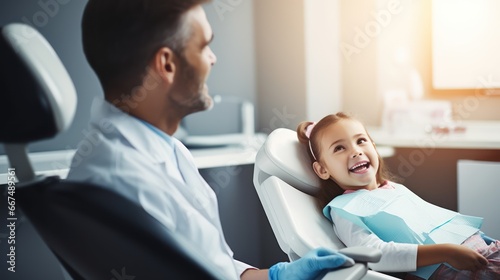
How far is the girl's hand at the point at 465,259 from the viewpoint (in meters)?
1.32

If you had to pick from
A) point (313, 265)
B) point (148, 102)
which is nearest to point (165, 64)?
point (148, 102)

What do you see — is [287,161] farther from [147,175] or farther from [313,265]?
[147,175]

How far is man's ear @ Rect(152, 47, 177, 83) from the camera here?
895 millimetres

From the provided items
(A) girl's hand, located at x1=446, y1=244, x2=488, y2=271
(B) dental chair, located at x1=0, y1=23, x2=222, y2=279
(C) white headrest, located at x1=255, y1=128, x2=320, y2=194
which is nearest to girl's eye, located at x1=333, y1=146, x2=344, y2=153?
(C) white headrest, located at x1=255, y1=128, x2=320, y2=194

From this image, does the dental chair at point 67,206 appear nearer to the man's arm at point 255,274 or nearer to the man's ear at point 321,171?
the man's arm at point 255,274

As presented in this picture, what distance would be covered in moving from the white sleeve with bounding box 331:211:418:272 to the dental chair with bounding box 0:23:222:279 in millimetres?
630

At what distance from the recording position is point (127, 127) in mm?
896

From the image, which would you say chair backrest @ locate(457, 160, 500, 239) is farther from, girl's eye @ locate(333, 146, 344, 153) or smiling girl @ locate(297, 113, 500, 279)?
girl's eye @ locate(333, 146, 344, 153)

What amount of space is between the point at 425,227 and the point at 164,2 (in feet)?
2.98

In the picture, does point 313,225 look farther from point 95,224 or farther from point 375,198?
point 95,224

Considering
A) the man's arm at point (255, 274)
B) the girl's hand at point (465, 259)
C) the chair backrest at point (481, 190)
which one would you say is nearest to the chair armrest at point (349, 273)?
the man's arm at point (255, 274)

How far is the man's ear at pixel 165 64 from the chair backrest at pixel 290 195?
0.59 meters

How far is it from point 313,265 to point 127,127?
412 millimetres

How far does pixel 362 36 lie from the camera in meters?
2.84
